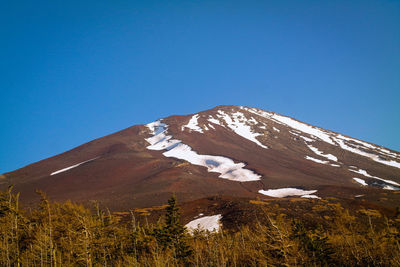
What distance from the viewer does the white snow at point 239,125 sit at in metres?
109

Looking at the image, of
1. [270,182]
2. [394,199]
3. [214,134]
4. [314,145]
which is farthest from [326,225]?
A: [314,145]

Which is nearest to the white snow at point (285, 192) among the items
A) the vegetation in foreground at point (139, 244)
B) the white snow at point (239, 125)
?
the vegetation in foreground at point (139, 244)

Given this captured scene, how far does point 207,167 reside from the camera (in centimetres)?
7688

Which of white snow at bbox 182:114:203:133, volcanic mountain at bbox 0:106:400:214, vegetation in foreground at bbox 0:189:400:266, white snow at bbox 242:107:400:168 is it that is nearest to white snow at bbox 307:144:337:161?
volcanic mountain at bbox 0:106:400:214

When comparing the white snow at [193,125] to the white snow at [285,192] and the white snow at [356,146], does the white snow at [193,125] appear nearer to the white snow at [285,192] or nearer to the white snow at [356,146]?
the white snow at [285,192]

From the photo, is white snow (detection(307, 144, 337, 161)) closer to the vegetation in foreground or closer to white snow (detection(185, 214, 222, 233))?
white snow (detection(185, 214, 222, 233))

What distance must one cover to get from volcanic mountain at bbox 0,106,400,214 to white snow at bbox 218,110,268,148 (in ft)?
1.86

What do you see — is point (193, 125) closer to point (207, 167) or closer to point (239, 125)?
point (239, 125)

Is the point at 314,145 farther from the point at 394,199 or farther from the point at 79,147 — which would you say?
the point at 79,147

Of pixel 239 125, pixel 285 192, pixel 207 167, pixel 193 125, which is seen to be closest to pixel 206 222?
pixel 285 192

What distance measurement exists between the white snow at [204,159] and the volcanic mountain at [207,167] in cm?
28

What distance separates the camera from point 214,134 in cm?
10481

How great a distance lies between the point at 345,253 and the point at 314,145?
104 metres

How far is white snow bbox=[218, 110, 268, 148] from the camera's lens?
10934 cm
